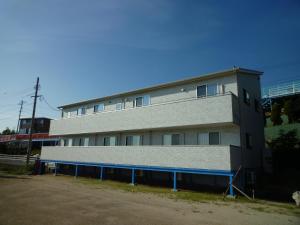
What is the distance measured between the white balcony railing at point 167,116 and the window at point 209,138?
1573mm

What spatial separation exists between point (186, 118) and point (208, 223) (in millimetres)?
9621

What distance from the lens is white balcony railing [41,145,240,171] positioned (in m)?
15.0

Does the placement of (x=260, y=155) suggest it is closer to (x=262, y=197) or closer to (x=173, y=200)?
(x=262, y=197)

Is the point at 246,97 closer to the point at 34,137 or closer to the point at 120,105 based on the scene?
the point at 120,105

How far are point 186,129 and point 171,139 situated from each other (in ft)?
5.24

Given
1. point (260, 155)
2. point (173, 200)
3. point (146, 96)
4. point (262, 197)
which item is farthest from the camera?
point (146, 96)

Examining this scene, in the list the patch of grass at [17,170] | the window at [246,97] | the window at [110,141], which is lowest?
the patch of grass at [17,170]

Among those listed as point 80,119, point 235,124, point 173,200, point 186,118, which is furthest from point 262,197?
point 80,119

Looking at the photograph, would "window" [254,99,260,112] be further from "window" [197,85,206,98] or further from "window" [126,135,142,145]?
"window" [126,135,142,145]

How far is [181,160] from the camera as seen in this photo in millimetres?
16703

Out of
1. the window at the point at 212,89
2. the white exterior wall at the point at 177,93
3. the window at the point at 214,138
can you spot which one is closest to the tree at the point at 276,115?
the white exterior wall at the point at 177,93

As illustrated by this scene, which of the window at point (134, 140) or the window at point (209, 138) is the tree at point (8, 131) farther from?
the window at point (209, 138)

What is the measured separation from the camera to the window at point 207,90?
60.8ft

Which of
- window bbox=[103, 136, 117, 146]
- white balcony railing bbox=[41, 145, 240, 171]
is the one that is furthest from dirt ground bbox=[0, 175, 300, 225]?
window bbox=[103, 136, 117, 146]
